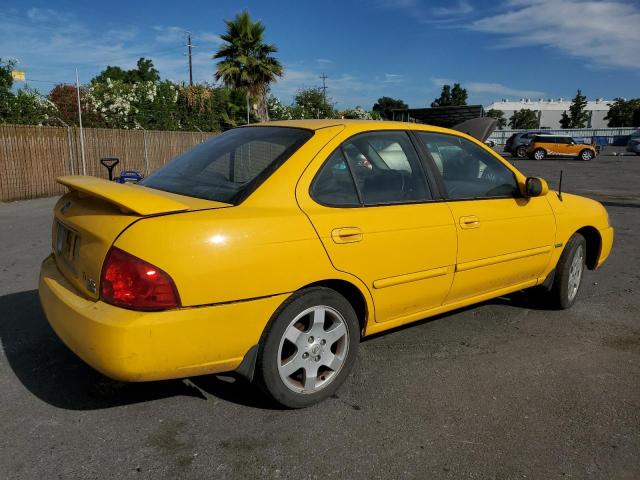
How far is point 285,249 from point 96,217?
0.96m

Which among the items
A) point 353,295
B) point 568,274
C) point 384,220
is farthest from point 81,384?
point 568,274

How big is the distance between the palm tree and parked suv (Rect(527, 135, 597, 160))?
1732 cm

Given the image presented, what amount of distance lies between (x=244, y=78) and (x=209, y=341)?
26064mm

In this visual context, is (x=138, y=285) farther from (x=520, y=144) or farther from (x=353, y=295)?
(x=520, y=144)

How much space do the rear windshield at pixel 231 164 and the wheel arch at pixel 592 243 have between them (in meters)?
3.02

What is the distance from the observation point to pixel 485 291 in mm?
3904

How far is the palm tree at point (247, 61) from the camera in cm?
2672

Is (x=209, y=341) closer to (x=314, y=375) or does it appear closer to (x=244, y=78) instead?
(x=314, y=375)

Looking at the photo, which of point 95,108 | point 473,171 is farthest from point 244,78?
point 473,171

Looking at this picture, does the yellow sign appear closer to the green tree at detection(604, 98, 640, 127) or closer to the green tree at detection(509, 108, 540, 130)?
the green tree at detection(604, 98, 640, 127)

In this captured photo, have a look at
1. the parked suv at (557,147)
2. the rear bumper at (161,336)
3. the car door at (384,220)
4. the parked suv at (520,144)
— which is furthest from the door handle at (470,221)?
the parked suv at (520,144)

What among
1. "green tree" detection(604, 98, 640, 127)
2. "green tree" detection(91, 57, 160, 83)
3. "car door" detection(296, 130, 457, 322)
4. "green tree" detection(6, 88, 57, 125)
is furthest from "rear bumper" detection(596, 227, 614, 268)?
"green tree" detection(604, 98, 640, 127)

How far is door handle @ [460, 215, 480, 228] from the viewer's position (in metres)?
3.53

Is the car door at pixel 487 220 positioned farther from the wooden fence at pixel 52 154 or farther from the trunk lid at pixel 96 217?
the wooden fence at pixel 52 154
